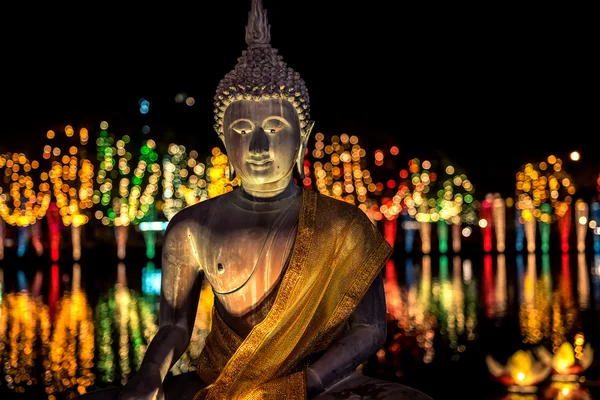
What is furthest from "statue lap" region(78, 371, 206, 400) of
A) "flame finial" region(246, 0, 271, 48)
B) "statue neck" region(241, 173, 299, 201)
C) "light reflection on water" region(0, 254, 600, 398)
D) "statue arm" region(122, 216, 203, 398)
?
"light reflection on water" region(0, 254, 600, 398)

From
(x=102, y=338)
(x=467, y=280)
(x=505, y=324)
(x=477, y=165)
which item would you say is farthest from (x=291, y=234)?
(x=477, y=165)

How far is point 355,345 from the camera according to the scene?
149 inches

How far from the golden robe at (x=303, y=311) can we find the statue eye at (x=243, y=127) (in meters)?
0.34

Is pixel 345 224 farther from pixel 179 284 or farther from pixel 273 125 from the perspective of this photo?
pixel 179 284

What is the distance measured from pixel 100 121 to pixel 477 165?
588 inches

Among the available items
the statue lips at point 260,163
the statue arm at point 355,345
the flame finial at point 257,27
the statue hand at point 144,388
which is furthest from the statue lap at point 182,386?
the flame finial at point 257,27

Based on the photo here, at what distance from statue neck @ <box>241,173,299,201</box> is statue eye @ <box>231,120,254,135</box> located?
0.21 m

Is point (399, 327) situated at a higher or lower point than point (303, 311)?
lower

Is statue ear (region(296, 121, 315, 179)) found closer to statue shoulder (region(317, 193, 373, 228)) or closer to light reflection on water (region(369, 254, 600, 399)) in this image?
statue shoulder (region(317, 193, 373, 228))

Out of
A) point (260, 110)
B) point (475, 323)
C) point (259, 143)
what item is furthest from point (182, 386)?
point (475, 323)

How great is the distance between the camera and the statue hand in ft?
11.6

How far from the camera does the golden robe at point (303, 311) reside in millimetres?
3699

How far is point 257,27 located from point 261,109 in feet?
1.14

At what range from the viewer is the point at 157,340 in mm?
3883
